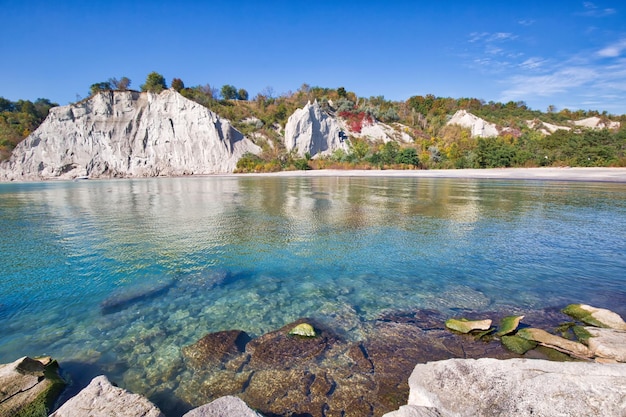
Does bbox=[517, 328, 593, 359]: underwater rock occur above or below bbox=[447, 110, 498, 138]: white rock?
below

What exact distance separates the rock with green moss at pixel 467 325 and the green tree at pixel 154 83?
73617 mm

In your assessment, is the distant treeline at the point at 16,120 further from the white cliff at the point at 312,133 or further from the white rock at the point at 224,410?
the white rock at the point at 224,410

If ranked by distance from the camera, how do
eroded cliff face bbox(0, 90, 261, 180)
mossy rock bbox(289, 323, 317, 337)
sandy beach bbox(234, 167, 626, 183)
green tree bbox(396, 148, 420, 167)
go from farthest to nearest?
eroded cliff face bbox(0, 90, 261, 180)
green tree bbox(396, 148, 420, 167)
sandy beach bbox(234, 167, 626, 183)
mossy rock bbox(289, 323, 317, 337)

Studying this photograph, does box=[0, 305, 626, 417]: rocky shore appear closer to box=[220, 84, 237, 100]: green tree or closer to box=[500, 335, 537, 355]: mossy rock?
box=[500, 335, 537, 355]: mossy rock

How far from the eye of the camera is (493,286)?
22.0ft

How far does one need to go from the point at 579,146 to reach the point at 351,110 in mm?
46615

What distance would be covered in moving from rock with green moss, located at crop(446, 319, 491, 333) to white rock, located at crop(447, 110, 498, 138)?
71179 millimetres

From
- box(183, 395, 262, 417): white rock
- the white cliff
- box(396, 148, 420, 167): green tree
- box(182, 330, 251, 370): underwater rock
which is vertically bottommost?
box(182, 330, 251, 370): underwater rock

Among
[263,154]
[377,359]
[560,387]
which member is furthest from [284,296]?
[263,154]

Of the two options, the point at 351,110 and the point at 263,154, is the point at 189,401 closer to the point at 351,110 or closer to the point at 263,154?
the point at 263,154

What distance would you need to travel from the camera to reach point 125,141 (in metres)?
60.8

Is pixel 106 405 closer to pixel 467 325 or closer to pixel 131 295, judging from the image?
pixel 131 295

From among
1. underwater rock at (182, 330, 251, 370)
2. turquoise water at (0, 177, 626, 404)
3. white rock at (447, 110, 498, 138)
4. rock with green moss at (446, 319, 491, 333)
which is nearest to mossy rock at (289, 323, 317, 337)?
turquoise water at (0, 177, 626, 404)

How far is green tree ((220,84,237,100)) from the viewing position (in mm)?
87188
